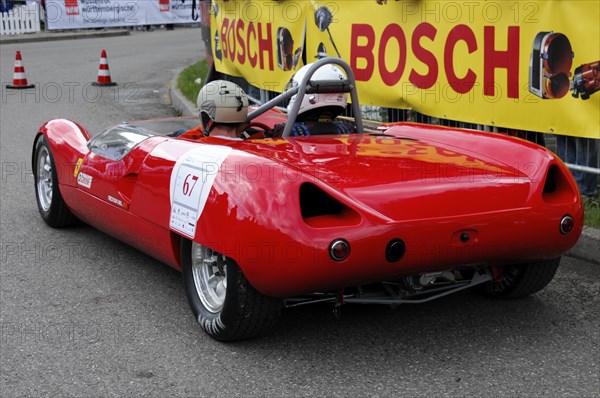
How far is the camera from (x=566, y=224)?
13.5 ft

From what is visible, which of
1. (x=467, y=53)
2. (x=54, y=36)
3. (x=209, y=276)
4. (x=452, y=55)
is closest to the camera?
(x=209, y=276)

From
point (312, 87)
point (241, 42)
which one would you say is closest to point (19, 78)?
point (241, 42)

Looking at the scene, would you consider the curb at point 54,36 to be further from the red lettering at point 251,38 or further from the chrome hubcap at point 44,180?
the chrome hubcap at point 44,180

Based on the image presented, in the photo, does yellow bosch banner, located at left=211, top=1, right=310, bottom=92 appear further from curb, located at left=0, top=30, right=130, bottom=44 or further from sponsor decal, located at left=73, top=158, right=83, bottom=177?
curb, located at left=0, top=30, right=130, bottom=44

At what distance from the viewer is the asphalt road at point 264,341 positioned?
12.1ft

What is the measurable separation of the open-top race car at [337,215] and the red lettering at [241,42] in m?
5.36

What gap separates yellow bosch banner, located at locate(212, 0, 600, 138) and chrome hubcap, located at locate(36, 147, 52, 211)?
112 inches

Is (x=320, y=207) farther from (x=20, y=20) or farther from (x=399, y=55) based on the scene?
(x=20, y=20)

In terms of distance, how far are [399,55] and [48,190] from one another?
2.99 m

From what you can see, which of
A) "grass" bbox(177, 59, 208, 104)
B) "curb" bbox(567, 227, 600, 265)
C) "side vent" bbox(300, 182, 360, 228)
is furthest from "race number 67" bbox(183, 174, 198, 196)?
"grass" bbox(177, 59, 208, 104)

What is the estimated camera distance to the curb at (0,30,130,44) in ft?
79.8

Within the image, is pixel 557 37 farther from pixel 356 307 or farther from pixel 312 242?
pixel 312 242

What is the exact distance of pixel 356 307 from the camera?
15.0ft

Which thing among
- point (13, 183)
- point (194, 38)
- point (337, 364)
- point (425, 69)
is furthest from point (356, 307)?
point (194, 38)
